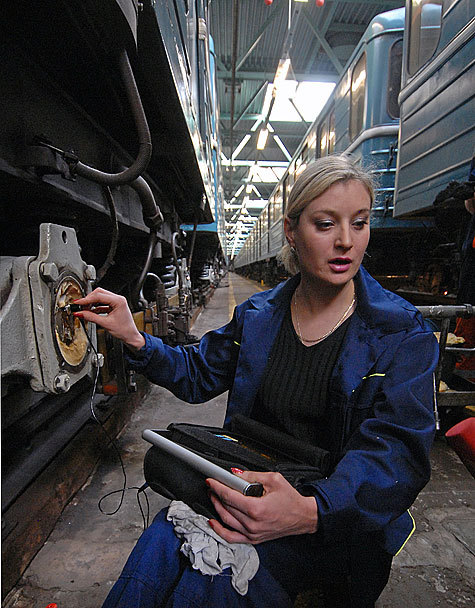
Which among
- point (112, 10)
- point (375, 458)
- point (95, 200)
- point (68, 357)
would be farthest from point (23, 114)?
point (375, 458)

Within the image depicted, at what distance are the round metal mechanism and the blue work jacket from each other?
0.23m

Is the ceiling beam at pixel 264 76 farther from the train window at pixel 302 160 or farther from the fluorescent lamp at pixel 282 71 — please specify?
the fluorescent lamp at pixel 282 71

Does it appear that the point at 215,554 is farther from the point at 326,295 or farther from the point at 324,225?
the point at 324,225

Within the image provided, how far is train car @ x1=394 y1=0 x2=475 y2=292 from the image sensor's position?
9.27 ft

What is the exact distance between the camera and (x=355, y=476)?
0.77 metres

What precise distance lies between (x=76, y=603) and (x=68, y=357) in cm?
89

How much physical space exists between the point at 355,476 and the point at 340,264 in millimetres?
562

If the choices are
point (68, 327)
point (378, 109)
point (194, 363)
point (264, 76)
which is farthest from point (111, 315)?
point (264, 76)

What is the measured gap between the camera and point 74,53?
120 cm

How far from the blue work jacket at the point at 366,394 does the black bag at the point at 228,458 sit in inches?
2.7

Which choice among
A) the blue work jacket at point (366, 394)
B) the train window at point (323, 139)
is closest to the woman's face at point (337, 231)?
the blue work jacket at point (366, 394)

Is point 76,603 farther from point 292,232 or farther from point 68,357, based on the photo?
point 292,232

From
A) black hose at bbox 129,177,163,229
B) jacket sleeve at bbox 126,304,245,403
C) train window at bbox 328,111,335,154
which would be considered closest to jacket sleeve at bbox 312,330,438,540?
jacket sleeve at bbox 126,304,245,403

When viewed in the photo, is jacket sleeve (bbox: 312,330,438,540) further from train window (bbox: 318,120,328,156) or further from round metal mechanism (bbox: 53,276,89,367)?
train window (bbox: 318,120,328,156)
